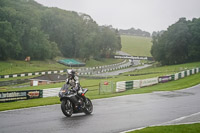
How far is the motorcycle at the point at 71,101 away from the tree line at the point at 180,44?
2973 inches

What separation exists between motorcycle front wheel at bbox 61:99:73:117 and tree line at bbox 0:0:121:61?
61582 millimetres

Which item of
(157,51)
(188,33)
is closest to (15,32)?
(157,51)

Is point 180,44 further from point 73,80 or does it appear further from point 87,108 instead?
point 73,80

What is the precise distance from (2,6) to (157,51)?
48.9 metres

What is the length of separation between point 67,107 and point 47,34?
8372 centimetres

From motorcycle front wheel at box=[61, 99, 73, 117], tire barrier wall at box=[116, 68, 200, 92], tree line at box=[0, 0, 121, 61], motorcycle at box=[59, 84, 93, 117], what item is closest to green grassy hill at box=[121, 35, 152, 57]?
tree line at box=[0, 0, 121, 61]

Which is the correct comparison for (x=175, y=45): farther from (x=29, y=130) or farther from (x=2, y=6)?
(x=29, y=130)

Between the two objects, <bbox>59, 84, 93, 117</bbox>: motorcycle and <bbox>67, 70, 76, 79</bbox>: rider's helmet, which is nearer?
<bbox>59, 84, 93, 117</bbox>: motorcycle

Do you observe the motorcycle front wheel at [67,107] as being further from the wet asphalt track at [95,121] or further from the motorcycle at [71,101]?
the wet asphalt track at [95,121]

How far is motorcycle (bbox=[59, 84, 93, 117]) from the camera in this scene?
12398 mm

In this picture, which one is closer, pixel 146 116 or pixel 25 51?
pixel 146 116

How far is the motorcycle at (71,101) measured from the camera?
40.7 ft

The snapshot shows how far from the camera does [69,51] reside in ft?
367

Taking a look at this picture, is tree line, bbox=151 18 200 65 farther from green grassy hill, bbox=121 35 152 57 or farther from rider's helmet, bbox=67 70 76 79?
rider's helmet, bbox=67 70 76 79
